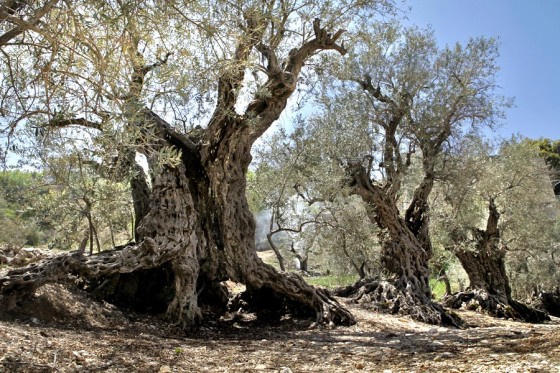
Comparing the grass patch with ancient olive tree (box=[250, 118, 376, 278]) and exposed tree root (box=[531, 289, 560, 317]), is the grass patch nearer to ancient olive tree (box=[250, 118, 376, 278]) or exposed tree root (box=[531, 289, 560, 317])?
ancient olive tree (box=[250, 118, 376, 278])

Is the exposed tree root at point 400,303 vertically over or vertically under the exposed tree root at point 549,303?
over

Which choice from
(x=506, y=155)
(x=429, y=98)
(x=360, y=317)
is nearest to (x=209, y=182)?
(x=360, y=317)

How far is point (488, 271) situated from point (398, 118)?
7.83 meters

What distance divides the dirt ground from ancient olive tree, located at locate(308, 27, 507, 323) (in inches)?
236

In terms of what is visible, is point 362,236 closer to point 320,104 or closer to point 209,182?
point 320,104

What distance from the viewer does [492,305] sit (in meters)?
15.5

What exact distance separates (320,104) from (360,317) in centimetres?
633

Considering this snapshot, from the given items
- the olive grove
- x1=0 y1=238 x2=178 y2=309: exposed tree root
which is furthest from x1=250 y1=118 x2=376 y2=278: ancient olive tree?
x1=0 y1=238 x2=178 y2=309: exposed tree root

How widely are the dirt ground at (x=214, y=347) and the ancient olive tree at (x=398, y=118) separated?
5.99m

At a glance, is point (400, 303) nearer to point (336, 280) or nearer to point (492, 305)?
point (492, 305)

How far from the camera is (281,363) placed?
5.06 meters

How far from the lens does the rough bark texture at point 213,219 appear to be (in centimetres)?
756

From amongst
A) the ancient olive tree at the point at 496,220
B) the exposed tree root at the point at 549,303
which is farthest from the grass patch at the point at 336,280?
the exposed tree root at the point at 549,303

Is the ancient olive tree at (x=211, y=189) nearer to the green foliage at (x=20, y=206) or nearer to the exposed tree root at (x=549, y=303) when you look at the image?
the green foliage at (x=20, y=206)
